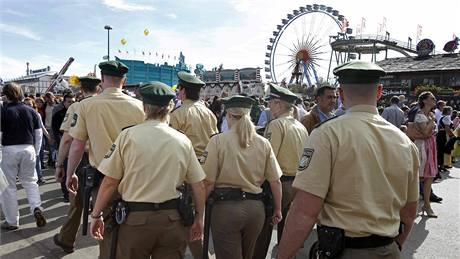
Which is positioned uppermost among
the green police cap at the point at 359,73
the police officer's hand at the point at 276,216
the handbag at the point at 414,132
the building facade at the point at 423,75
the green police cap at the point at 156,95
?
the building facade at the point at 423,75

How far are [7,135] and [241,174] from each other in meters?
3.77

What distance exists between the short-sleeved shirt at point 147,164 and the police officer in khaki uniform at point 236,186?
549 millimetres

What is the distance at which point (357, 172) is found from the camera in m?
1.85

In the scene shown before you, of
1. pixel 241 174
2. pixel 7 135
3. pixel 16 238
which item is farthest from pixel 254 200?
pixel 7 135

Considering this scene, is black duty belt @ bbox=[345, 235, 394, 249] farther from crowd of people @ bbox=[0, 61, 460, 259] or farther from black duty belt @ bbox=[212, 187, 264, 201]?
black duty belt @ bbox=[212, 187, 264, 201]

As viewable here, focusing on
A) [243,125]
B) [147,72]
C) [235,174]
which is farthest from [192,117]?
[147,72]

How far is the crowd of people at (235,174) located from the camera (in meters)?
1.89

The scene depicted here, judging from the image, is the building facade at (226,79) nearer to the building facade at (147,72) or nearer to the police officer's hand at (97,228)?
the building facade at (147,72)

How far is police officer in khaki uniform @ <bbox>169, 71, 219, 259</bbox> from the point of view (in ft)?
13.5

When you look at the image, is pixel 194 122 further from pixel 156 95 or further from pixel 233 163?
pixel 156 95

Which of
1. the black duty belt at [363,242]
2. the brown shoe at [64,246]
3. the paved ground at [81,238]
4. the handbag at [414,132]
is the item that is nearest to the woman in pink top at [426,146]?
the handbag at [414,132]

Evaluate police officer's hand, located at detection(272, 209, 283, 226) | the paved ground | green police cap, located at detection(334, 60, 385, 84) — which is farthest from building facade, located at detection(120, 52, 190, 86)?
green police cap, located at detection(334, 60, 385, 84)

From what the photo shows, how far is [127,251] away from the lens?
2.52m

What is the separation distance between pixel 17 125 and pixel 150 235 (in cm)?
363
